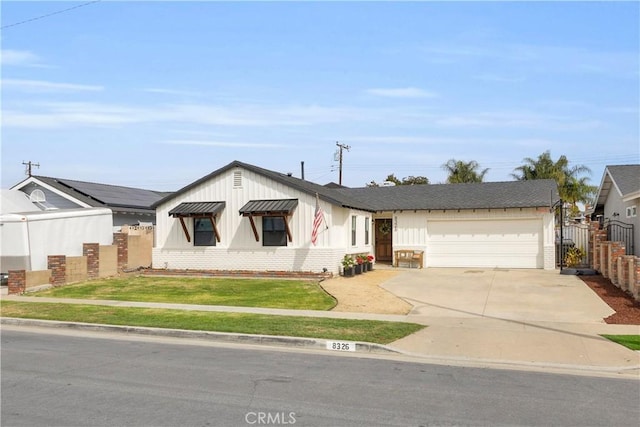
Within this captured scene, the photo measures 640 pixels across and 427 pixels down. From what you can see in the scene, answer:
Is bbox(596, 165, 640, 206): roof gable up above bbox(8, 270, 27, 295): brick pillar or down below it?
above

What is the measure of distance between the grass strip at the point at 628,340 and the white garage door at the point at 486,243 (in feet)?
46.1

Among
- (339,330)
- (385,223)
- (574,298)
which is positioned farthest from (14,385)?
(385,223)

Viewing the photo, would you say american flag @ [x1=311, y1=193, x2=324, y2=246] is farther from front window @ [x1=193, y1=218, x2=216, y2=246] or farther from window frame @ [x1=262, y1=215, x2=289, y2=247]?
front window @ [x1=193, y1=218, x2=216, y2=246]

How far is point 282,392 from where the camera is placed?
697cm

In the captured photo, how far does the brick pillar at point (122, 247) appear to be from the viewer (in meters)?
23.9

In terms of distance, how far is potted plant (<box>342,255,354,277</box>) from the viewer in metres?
21.7

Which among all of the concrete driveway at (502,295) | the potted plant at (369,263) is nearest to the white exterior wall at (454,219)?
the concrete driveway at (502,295)

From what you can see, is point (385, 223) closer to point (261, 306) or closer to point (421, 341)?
point (261, 306)

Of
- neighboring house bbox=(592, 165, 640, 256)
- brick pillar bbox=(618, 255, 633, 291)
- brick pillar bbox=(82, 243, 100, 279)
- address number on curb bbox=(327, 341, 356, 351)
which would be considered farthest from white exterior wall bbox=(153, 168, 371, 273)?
address number on curb bbox=(327, 341, 356, 351)

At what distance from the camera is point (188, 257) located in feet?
78.2

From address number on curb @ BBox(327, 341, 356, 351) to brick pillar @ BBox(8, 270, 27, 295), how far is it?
13398mm

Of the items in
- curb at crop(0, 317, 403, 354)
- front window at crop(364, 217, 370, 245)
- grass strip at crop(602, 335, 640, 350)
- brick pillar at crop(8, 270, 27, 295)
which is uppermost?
front window at crop(364, 217, 370, 245)

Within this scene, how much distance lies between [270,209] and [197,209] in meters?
3.52

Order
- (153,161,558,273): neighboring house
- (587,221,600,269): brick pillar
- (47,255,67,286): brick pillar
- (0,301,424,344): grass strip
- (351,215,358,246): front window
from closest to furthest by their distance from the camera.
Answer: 1. (0,301,424,344): grass strip
2. (47,255,67,286): brick pillar
3. (587,221,600,269): brick pillar
4. (153,161,558,273): neighboring house
5. (351,215,358,246): front window
